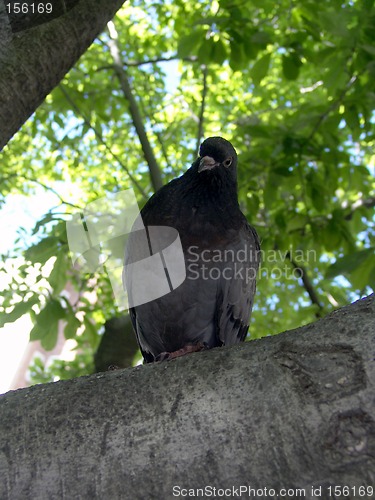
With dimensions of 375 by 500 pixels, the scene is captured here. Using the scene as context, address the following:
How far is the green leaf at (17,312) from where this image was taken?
367 centimetres

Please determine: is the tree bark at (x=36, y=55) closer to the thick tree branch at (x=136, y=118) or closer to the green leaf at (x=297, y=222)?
the thick tree branch at (x=136, y=118)

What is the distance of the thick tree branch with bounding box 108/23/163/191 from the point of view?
16.6ft

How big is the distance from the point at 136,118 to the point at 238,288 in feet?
10.0

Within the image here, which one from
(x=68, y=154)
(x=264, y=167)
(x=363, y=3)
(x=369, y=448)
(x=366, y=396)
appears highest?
(x=68, y=154)

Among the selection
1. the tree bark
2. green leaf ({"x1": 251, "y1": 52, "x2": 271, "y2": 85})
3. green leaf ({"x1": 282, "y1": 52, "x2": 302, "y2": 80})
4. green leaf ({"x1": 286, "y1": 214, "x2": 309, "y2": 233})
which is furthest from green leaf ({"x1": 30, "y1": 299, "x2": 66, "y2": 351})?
green leaf ({"x1": 282, "y1": 52, "x2": 302, "y2": 80})

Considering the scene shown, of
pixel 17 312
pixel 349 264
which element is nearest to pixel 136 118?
pixel 17 312

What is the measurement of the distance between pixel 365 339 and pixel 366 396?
139 mm

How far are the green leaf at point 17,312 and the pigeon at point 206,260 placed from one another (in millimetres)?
931

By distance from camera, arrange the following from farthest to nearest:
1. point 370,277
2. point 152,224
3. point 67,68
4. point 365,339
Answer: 1. point 370,277
2. point 152,224
3. point 67,68
4. point 365,339

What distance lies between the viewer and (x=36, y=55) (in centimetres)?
224

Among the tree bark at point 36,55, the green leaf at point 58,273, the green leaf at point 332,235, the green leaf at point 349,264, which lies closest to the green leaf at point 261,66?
the green leaf at point 332,235

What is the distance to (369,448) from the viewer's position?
106cm

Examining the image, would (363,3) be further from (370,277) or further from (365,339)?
(365,339)

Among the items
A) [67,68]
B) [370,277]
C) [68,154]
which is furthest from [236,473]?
[68,154]
